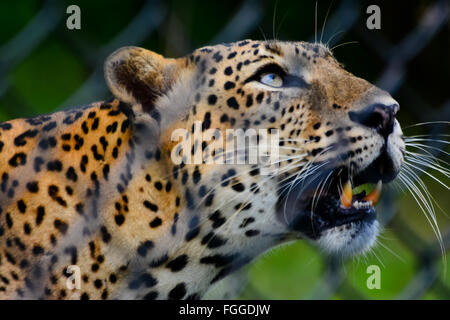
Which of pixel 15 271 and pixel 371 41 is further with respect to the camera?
pixel 371 41

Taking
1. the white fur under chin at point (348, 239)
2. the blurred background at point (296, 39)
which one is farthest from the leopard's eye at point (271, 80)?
the blurred background at point (296, 39)

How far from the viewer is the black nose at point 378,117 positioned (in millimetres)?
2436

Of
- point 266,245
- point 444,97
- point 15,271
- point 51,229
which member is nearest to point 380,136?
point 266,245

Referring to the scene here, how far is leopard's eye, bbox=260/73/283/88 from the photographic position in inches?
101

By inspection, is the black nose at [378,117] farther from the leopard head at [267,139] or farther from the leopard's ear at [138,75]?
the leopard's ear at [138,75]

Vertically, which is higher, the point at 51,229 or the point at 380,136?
the point at 380,136

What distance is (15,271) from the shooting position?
2490 millimetres

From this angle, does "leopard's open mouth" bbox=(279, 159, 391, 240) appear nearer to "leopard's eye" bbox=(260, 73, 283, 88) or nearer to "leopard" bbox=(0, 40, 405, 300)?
"leopard" bbox=(0, 40, 405, 300)

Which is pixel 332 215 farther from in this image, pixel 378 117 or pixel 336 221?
pixel 378 117

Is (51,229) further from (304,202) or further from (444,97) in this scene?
(444,97)

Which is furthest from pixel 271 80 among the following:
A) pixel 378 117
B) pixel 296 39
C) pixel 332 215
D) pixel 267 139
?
pixel 296 39

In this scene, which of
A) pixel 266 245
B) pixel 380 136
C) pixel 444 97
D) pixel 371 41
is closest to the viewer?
pixel 380 136

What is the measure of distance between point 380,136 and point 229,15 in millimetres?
4026
